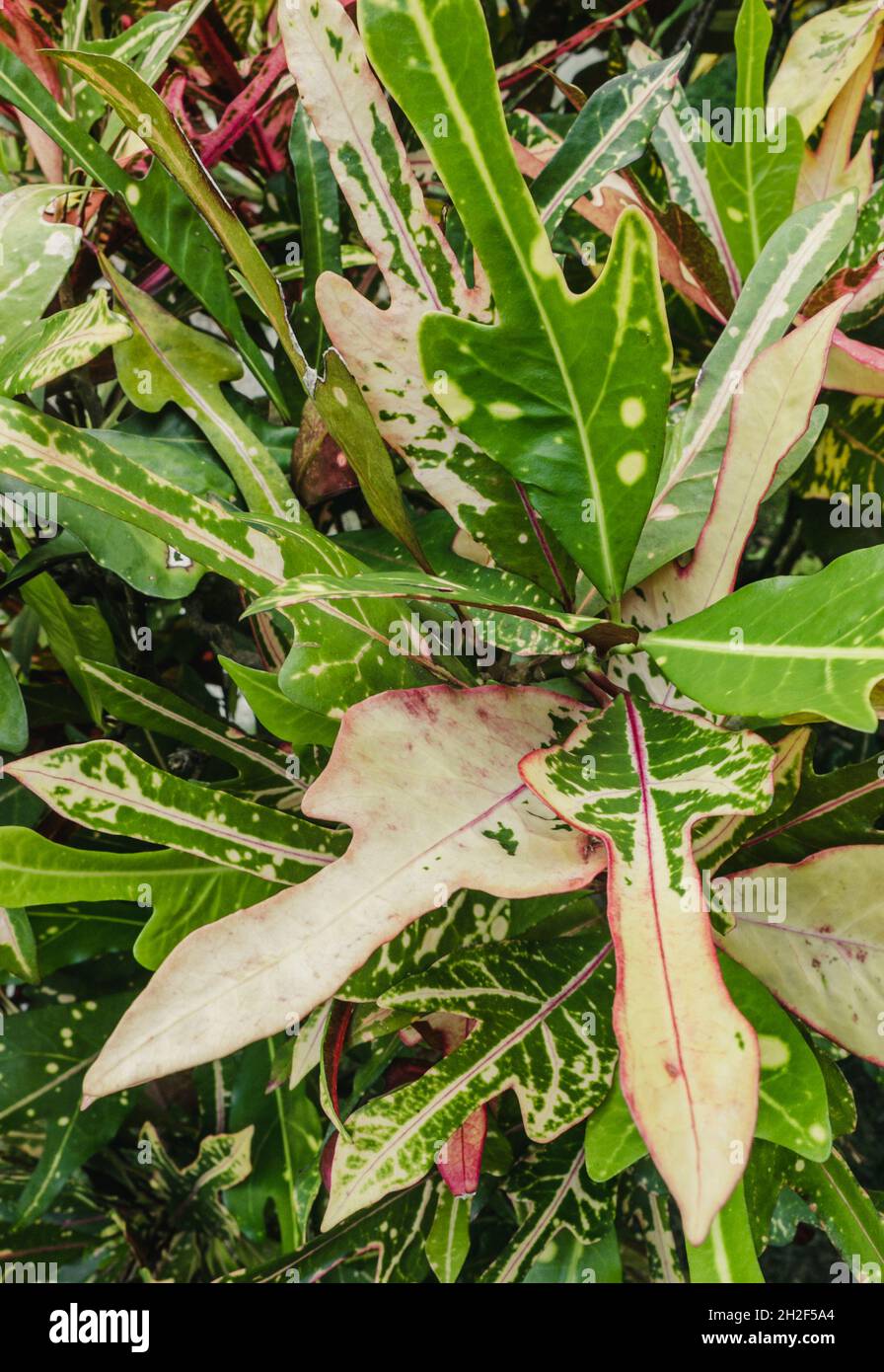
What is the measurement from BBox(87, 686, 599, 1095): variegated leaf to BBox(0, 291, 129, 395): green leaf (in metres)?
0.15

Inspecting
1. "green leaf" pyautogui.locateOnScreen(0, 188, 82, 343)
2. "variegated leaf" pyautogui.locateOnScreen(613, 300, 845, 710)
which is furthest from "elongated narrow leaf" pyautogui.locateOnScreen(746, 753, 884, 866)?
"green leaf" pyautogui.locateOnScreen(0, 188, 82, 343)

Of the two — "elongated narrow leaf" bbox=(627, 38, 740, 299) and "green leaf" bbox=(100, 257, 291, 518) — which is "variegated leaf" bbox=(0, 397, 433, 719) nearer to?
"green leaf" bbox=(100, 257, 291, 518)

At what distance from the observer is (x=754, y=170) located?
0.43 m

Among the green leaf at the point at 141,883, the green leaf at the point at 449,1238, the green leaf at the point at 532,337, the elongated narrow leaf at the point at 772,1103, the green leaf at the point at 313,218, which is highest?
the green leaf at the point at 313,218

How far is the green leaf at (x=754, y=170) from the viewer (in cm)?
41

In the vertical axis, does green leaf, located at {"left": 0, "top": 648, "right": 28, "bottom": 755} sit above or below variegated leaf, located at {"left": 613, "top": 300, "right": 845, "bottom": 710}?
below

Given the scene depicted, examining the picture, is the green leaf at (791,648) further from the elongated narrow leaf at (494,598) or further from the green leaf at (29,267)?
the green leaf at (29,267)

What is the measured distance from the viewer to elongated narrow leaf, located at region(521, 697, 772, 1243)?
8.8 inches

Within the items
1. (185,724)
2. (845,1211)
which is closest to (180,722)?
(185,724)

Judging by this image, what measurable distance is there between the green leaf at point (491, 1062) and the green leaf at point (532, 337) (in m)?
0.16

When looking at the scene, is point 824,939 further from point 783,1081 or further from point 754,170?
point 754,170

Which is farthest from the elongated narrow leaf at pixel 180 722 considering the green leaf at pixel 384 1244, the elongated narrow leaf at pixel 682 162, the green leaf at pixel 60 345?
the elongated narrow leaf at pixel 682 162

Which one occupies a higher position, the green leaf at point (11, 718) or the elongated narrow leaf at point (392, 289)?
the elongated narrow leaf at point (392, 289)
